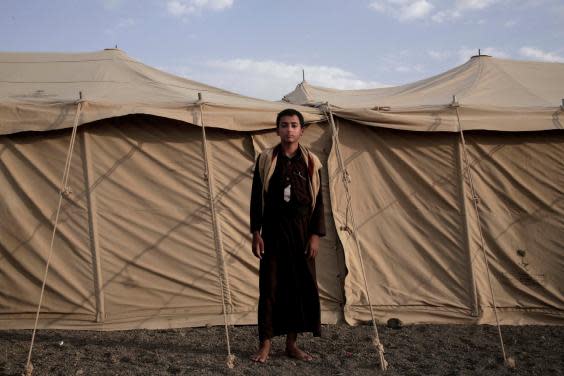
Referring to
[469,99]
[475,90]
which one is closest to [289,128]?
[469,99]

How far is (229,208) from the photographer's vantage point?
5160mm

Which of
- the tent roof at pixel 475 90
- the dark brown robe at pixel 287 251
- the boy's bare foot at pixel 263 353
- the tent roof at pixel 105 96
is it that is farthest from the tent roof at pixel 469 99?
the boy's bare foot at pixel 263 353

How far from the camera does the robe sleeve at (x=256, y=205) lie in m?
4.00

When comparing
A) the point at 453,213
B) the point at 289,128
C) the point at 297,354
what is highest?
the point at 289,128

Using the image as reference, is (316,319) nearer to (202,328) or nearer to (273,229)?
(273,229)

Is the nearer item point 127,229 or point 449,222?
point 127,229

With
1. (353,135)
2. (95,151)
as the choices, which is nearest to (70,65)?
(95,151)

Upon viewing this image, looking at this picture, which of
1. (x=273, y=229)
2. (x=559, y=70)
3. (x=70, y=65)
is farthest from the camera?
(x=559, y=70)

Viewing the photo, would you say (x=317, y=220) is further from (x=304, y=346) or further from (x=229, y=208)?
(x=229, y=208)

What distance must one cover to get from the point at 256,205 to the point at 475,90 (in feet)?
9.41

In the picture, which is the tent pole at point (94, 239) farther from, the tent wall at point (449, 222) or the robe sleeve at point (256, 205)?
the tent wall at point (449, 222)

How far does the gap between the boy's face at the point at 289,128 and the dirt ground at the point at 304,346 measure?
58.1 inches

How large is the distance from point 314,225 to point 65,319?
2.29 metres

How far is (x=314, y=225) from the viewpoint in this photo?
407 cm
